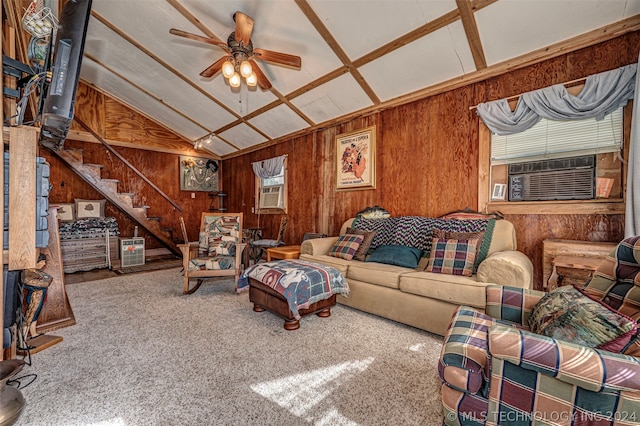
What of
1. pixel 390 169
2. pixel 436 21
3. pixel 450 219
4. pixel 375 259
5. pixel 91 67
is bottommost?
pixel 375 259

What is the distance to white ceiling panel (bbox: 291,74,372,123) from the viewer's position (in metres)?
3.62

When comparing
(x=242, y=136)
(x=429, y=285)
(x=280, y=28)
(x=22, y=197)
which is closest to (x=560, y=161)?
(x=429, y=285)

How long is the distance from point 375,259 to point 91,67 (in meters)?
6.00

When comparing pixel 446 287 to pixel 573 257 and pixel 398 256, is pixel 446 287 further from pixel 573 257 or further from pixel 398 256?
pixel 573 257

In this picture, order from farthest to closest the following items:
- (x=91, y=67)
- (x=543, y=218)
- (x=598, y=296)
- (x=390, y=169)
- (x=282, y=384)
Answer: (x=91, y=67) < (x=390, y=169) < (x=543, y=218) < (x=282, y=384) < (x=598, y=296)

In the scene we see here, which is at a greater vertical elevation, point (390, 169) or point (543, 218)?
point (390, 169)

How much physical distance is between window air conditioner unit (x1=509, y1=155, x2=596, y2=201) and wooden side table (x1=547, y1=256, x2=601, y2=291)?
2.20ft

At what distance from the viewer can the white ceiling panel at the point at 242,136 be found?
18.2ft

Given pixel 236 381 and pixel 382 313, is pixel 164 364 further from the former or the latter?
pixel 382 313

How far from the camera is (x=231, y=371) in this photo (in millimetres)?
1776

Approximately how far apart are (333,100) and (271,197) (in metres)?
2.70

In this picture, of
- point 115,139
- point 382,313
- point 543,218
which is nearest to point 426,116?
point 543,218

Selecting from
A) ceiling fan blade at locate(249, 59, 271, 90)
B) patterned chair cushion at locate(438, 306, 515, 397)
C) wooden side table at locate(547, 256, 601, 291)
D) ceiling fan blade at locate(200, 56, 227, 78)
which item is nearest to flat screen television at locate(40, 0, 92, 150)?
ceiling fan blade at locate(200, 56, 227, 78)

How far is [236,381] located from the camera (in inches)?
65.9
